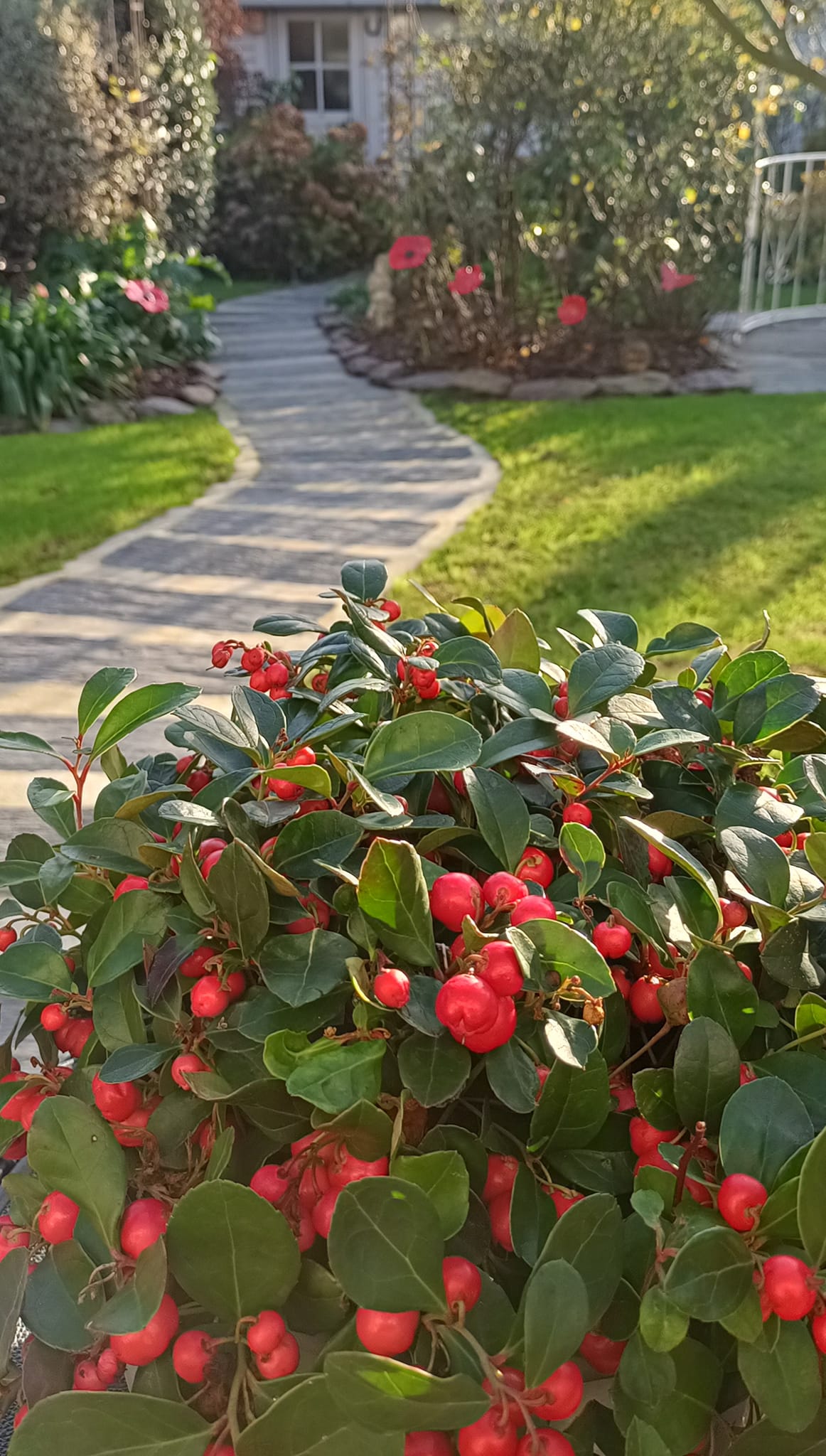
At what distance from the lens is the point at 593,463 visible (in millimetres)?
5680

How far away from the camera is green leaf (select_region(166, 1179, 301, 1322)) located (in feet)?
2.18

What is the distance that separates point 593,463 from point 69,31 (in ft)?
18.5

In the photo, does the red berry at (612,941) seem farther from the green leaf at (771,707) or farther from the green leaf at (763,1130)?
the green leaf at (771,707)

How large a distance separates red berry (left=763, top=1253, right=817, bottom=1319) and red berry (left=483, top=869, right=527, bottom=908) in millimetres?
261

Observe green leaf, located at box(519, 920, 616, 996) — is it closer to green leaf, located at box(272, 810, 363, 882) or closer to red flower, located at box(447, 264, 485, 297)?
green leaf, located at box(272, 810, 363, 882)

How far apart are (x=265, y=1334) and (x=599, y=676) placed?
593 millimetres

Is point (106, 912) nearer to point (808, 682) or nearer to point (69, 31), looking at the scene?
point (808, 682)

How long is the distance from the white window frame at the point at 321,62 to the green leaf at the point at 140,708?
1916 centimetres

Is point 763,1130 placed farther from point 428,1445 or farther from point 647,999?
point 428,1445

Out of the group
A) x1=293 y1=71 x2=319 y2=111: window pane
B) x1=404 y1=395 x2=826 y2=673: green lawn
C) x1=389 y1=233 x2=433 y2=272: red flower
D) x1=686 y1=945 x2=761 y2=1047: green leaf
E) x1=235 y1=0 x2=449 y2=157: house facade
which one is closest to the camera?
x1=686 y1=945 x2=761 y2=1047: green leaf

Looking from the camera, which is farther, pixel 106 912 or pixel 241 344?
pixel 241 344

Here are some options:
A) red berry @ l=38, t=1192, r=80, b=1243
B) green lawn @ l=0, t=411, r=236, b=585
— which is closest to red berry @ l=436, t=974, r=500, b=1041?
red berry @ l=38, t=1192, r=80, b=1243

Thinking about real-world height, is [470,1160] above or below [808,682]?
below

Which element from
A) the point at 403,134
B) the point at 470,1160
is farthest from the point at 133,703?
the point at 403,134
